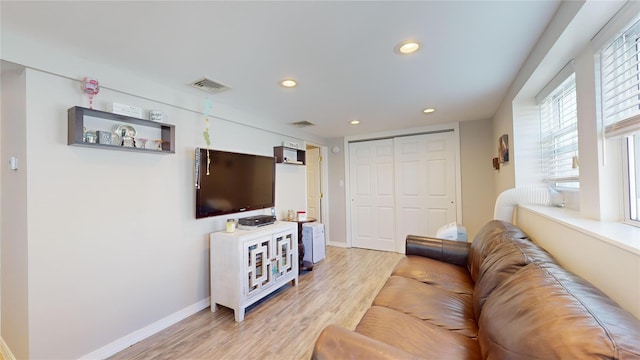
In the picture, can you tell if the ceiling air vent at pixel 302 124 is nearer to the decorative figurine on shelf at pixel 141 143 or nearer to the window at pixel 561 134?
the decorative figurine on shelf at pixel 141 143

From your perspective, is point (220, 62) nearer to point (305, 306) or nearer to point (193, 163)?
point (193, 163)

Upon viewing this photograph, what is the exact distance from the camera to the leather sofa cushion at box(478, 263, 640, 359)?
0.59 m

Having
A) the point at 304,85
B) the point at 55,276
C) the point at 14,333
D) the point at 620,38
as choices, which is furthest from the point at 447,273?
the point at 14,333

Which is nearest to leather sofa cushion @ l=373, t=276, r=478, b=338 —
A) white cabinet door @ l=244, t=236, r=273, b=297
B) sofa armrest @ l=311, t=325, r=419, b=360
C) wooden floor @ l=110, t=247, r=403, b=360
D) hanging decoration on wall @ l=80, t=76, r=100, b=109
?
sofa armrest @ l=311, t=325, r=419, b=360

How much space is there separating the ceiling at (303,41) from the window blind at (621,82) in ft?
1.12

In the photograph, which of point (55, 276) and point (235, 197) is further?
point (235, 197)

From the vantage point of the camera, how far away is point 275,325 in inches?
85.0

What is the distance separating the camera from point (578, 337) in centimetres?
62

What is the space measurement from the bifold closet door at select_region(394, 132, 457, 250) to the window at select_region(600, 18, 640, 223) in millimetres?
2718

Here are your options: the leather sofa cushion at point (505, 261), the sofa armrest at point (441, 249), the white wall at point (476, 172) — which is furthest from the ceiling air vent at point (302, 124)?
the leather sofa cushion at point (505, 261)

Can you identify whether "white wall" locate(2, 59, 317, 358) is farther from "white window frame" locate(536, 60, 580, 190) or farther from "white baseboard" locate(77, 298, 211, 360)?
"white window frame" locate(536, 60, 580, 190)

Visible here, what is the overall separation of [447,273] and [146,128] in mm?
2817

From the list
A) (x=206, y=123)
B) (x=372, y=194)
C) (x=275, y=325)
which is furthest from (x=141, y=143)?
(x=372, y=194)

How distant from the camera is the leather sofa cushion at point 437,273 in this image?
1.80 metres
